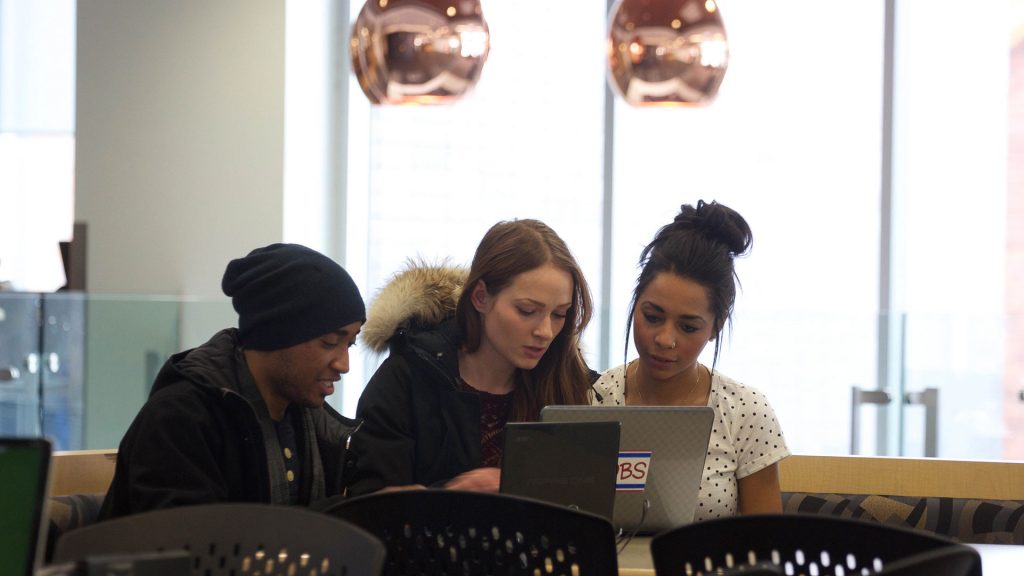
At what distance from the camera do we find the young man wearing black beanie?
2.12m

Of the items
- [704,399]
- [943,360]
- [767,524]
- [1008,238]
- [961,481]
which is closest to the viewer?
[767,524]

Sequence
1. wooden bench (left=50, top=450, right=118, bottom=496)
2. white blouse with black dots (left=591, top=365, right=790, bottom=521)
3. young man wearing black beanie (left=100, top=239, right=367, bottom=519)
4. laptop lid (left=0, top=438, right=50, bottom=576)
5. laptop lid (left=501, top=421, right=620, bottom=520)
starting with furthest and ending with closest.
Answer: wooden bench (left=50, top=450, right=118, bottom=496), white blouse with black dots (left=591, top=365, right=790, bottom=521), young man wearing black beanie (left=100, top=239, right=367, bottom=519), laptop lid (left=501, top=421, right=620, bottom=520), laptop lid (left=0, top=438, right=50, bottom=576)

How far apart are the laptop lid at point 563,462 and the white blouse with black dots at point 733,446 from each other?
Result: 0.62 meters

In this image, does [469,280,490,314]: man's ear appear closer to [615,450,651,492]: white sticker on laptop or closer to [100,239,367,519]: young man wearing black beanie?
[100,239,367,519]: young man wearing black beanie

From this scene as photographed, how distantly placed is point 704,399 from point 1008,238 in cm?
291

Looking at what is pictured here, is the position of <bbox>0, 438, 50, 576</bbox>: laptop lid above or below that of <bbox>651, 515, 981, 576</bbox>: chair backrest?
above

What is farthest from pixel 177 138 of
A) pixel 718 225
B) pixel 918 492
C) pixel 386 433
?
pixel 918 492

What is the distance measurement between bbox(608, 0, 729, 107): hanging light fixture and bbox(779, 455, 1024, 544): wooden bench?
3.98ft

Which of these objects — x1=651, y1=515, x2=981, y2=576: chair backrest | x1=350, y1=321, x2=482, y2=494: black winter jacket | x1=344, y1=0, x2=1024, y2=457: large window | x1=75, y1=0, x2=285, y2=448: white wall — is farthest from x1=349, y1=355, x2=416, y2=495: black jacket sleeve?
x1=75, y1=0, x2=285, y2=448: white wall

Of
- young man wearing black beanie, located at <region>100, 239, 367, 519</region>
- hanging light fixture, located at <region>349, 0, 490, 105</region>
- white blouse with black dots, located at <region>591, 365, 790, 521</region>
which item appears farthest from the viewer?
white blouse with black dots, located at <region>591, 365, 790, 521</region>

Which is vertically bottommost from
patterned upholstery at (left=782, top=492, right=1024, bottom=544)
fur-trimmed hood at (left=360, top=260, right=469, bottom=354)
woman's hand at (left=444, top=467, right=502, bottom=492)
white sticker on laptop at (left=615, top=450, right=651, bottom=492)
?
patterned upholstery at (left=782, top=492, right=1024, bottom=544)

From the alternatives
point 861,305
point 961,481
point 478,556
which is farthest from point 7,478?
point 861,305

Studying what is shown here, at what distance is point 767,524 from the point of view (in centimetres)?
141

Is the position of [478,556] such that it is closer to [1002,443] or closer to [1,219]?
[1002,443]
